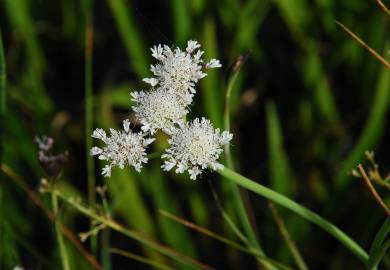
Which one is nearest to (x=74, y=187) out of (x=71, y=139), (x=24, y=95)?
(x=71, y=139)

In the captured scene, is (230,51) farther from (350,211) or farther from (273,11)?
(350,211)

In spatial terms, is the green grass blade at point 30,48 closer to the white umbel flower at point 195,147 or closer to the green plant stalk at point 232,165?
the green plant stalk at point 232,165

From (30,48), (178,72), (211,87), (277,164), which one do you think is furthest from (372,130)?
(30,48)

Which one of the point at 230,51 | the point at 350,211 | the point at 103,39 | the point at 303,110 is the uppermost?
the point at 103,39

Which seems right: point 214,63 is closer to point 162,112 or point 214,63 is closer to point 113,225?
point 162,112

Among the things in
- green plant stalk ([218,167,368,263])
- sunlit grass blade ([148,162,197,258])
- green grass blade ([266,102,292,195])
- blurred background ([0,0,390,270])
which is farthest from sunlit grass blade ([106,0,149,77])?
green plant stalk ([218,167,368,263])

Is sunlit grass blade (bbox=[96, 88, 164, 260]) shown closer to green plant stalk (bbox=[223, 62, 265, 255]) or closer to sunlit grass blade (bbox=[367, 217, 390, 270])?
green plant stalk (bbox=[223, 62, 265, 255])
